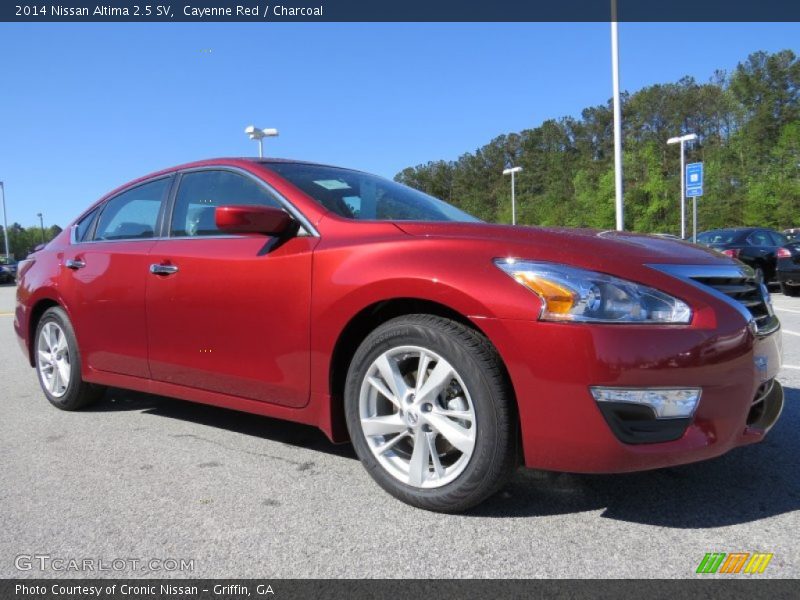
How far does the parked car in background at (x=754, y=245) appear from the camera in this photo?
13.1 m

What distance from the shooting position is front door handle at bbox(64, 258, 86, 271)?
4125 millimetres

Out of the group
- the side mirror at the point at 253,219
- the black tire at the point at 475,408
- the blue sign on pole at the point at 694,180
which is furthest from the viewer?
the blue sign on pole at the point at 694,180

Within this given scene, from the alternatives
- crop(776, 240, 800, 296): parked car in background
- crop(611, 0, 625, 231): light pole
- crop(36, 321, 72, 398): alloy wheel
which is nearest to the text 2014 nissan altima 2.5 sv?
crop(36, 321, 72, 398): alloy wheel

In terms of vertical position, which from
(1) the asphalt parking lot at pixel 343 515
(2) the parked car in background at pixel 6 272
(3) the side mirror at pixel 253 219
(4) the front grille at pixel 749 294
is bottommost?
(2) the parked car in background at pixel 6 272

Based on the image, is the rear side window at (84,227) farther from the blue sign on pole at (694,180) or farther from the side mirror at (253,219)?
the blue sign on pole at (694,180)

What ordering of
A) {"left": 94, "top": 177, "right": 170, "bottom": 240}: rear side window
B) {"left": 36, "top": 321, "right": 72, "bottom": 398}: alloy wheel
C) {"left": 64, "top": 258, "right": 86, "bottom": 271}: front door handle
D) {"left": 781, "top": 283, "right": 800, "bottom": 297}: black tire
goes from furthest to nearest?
{"left": 781, "top": 283, "right": 800, "bottom": 297}: black tire → {"left": 36, "top": 321, "right": 72, "bottom": 398}: alloy wheel → {"left": 64, "top": 258, "right": 86, "bottom": 271}: front door handle → {"left": 94, "top": 177, "right": 170, "bottom": 240}: rear side window

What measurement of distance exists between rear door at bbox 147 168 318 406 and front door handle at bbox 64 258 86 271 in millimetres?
826

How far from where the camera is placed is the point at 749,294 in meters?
2.63

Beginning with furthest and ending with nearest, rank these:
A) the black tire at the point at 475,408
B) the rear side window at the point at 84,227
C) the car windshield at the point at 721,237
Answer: the car windshield at the point at 721,237 → the rear side window at the point at 84,227 → the black tire at the point at 475,408

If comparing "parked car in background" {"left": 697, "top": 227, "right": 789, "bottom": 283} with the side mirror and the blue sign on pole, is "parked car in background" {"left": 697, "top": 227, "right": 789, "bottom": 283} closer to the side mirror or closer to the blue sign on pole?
the blue sign on pole

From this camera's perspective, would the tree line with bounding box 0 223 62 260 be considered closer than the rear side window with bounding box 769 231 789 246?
No

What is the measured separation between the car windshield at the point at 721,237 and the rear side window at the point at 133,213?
40.4 ft

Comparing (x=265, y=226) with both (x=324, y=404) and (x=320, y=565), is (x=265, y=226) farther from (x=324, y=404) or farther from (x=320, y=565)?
(x=320, y=565)

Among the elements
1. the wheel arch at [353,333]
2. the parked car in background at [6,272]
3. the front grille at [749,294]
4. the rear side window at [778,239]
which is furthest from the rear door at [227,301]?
the parked car in background at [6,272]
